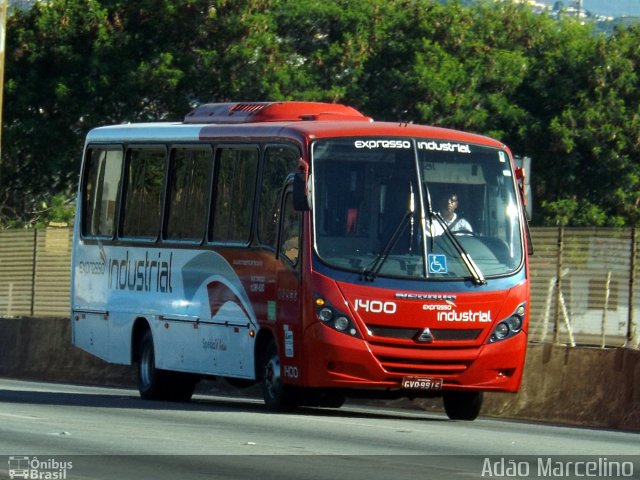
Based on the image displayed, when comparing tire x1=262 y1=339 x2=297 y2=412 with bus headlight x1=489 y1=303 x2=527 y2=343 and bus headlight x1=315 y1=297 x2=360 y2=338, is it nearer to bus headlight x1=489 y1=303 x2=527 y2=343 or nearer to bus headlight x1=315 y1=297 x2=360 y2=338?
bus headlight x1=315 y1=297 x2=360 y2=338

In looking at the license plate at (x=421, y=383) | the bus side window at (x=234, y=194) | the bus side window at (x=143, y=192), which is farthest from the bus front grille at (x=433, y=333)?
the bus side window at (x=143, y=192)

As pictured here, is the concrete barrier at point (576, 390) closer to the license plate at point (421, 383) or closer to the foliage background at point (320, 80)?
the license plate at point (421, 383)

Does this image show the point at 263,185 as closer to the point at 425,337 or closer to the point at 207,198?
the point at 207,198

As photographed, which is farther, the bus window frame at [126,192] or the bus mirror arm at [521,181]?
the bus window frame at [126,192]

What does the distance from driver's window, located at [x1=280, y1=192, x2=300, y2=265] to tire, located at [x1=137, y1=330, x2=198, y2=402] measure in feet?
12.4

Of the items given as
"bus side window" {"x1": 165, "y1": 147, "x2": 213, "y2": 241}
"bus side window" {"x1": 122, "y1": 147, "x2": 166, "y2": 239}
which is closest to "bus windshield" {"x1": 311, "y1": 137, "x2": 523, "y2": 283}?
"bus side window" {"x1": 165, "y1": 147, "x2": 213, "y2": 241}

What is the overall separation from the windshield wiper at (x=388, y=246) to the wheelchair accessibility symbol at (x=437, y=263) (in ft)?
1.34

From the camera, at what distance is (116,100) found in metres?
42.0

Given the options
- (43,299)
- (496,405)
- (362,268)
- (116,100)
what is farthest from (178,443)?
(116,100)

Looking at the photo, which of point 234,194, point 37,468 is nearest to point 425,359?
point 234,194

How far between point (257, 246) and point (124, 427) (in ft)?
11.0

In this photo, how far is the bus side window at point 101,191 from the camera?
2117cm

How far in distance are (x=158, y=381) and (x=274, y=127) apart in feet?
13.4

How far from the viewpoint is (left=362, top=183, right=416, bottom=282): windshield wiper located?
1609 cm
